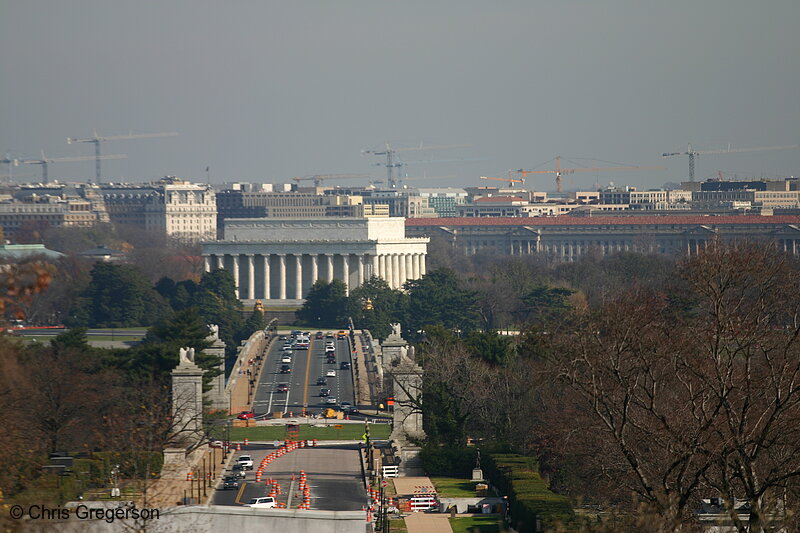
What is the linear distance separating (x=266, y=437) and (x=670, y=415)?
3373 cm

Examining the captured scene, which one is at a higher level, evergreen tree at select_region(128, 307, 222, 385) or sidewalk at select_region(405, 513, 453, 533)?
evergreen tree at select_region(128, 307, 222, 385)

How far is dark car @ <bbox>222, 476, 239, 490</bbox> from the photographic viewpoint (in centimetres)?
6296

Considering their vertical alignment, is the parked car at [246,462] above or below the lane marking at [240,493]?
below

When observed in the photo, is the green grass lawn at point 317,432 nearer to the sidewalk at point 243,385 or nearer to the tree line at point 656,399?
the tree line at point 656,399

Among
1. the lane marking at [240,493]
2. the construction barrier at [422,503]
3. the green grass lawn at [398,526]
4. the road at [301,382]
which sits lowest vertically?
the road at [301,382]

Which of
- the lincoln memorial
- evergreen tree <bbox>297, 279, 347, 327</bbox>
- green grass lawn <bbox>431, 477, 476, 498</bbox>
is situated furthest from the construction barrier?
the lincoln memorial

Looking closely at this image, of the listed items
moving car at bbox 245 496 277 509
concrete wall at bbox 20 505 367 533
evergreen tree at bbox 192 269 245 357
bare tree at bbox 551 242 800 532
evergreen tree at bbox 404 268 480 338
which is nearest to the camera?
bare tree at bbox 551 242 800 532

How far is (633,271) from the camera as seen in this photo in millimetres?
164500

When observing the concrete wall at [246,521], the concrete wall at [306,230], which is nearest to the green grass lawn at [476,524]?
the concrete wall at [246,521]

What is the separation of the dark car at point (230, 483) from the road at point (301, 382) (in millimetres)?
26840

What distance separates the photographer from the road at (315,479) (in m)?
59.2

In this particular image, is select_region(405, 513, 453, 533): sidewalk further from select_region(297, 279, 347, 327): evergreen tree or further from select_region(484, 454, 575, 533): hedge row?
select_region(297, 279, 347, 327): evergreen tree

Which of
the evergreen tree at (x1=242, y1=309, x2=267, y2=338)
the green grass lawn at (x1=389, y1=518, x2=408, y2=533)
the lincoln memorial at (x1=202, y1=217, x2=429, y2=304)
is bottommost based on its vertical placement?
the evergreen tree at (x1=242, y1=309, x2=267, y2=338)

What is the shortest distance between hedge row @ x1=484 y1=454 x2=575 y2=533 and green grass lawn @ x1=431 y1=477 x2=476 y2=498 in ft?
3.13
